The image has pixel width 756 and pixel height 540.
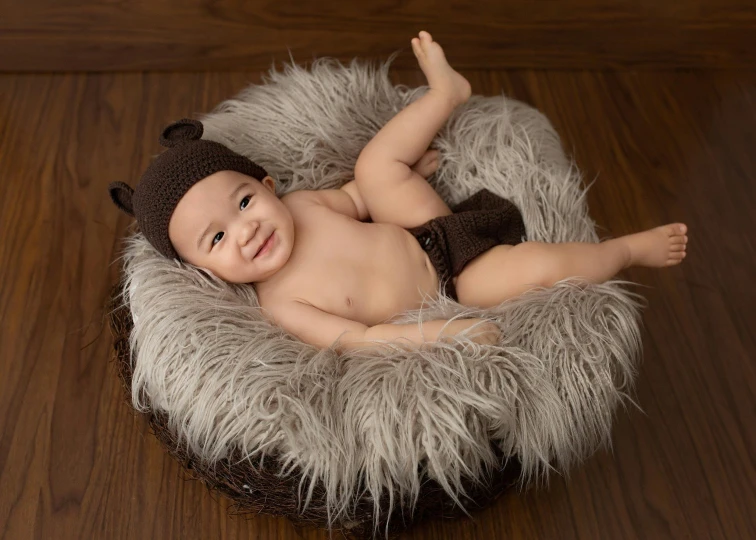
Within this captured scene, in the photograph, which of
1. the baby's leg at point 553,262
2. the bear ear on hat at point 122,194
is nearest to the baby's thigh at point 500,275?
the baby's leg at point 553,262

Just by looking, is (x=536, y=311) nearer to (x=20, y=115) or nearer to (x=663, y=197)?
(x=663, y=197)

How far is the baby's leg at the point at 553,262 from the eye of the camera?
117 cm

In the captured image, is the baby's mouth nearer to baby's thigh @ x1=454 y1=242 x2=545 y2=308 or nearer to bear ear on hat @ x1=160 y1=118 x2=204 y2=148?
bear ear on hat @ x1=160 y1=118 x2=204 y2=148

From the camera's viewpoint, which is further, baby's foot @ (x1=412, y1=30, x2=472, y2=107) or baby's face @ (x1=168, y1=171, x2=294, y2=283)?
baby's foot @ (x1=412, y1=30, x2=472, y2=107)

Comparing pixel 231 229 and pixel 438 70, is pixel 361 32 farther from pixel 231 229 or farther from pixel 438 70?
pixel 231 229

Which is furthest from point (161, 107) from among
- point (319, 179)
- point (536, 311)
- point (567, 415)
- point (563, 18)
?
point (567, 415)

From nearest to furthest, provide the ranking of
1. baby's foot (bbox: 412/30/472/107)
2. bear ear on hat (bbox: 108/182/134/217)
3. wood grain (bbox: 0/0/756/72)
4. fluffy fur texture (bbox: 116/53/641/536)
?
fluffy fur texture (bbox: 116/53/641/536) < bear ear on hat (bbox: 108/182/134/217) < baby's foot (bbox: 412/30/472/107) < wood grain (bbox: 0/0/756/72)

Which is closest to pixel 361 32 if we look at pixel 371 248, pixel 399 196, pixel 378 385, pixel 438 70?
pixel 438 70

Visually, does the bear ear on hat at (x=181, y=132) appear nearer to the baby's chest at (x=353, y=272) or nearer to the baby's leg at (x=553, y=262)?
the baby's chest at (x=353, y=272)

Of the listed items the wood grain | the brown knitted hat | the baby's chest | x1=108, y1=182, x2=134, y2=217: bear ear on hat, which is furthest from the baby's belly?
the wood grain

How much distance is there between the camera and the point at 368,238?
1.24 m

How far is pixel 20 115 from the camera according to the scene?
1771mm

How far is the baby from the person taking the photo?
1093mm

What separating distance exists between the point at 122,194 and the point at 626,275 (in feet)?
3.28
